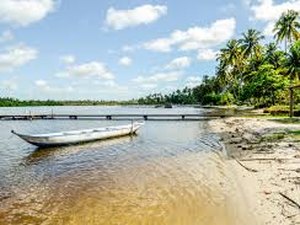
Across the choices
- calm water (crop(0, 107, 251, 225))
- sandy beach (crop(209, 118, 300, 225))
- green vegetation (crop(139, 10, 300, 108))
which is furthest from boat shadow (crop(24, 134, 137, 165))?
green vegetation (crop(139, 10, 300, 108))

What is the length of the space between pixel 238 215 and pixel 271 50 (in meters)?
64.1

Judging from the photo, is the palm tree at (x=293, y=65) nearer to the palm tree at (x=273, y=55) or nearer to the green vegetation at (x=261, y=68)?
the green vegetation at (x=261, y=68)

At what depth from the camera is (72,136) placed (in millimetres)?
27844

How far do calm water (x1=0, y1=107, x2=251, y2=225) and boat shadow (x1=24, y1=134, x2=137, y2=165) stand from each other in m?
0.12

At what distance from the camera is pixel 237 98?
335 feet

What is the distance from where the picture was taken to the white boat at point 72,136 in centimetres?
2555

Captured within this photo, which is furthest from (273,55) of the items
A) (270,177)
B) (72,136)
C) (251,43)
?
(270,177)

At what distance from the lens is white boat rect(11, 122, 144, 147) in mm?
25547

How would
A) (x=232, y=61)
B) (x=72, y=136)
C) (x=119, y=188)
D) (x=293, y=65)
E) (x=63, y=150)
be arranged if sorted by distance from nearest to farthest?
(x=119, y=188)
(x=63, y=150)
(x=72, y=136)
(x=293, y=65)
(x=232, y=61)

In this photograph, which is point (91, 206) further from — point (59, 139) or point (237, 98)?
point (237, 98)

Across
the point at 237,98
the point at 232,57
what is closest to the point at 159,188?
the point at 232,57

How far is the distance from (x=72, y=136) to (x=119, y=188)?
15051 millimetres

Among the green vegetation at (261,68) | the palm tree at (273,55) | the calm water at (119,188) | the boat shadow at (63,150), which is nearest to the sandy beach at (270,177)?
the calm water at (119,188)

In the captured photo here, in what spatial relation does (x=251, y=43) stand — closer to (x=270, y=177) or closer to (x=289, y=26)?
(x=289, y=26)
